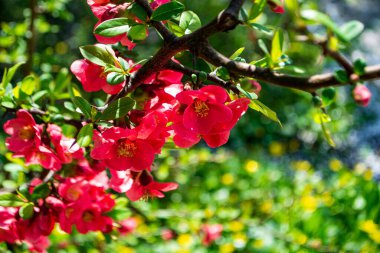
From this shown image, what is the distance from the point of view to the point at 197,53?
57 cm

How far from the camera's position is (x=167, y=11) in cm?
57

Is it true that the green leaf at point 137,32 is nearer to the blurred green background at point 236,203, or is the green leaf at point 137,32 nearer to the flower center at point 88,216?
the blurred green background at point 236,203

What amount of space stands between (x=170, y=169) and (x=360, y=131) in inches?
90.0

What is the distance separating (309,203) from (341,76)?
1419 mm

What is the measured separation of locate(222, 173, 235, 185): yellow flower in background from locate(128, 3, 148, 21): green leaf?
5.16ft

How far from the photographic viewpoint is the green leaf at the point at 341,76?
0.55 m

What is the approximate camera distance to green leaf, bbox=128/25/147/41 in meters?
0.58

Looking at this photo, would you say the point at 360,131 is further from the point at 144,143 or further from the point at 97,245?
the point at 144,143

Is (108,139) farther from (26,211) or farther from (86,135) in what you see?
(26,211)

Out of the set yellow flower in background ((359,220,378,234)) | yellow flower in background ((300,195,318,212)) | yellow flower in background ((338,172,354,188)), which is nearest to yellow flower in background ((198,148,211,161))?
yellow flower in background ((300,195,318,212))

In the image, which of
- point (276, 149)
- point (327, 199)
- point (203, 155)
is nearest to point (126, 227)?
point (203, 155)

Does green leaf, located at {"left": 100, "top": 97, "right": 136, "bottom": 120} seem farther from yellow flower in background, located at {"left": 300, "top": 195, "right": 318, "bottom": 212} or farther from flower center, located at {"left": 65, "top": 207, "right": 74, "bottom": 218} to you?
yellow flower in background, located at {"left": 300, "top": 195, "right": 318, "bottom": 212}

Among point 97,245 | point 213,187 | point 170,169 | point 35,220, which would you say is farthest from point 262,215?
point 35,220

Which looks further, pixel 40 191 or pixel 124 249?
pixel 124 249
